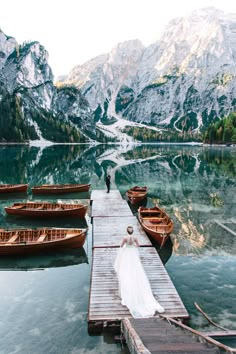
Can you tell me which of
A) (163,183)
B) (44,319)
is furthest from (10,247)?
(163,183)

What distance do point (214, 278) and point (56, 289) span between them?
31.2 ft

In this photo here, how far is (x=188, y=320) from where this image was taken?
1402cm

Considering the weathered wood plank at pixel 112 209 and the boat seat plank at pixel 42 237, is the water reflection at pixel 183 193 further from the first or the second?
the boat seat plank at pixel 42 237

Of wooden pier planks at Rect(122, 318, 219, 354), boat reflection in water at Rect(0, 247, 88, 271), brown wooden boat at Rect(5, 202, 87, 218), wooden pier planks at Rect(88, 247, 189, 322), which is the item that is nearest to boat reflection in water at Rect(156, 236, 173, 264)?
wooden pier planks at Rect(88, 247, 189, 322)

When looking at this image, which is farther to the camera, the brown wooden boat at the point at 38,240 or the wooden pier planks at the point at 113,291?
the brown wooden boat at the point at 38,240

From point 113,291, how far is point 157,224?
12662 millimetres

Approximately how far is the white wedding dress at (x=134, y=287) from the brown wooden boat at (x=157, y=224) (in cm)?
860

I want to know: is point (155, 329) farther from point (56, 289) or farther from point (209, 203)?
point (209, 203)

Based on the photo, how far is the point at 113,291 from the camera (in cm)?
1583

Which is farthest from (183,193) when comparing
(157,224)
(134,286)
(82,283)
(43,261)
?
(134,286)

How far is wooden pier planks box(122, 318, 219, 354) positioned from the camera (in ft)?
32.1

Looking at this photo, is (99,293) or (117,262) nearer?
(99,293)

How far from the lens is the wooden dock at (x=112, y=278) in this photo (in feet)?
45.7

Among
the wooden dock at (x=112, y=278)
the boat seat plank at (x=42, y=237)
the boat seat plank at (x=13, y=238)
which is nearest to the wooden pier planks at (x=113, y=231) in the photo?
the wooden dock at (x=112, y=278)
